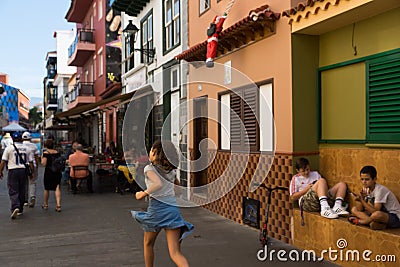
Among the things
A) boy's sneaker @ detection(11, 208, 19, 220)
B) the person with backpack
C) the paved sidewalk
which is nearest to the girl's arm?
the paved sidewalk

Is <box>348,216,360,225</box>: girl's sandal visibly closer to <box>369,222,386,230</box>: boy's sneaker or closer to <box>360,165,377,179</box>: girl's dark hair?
<box>369,222,386,230</box>: boy's sneaker

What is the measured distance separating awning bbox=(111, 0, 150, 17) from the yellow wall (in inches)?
361

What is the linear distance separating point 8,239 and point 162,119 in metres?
6.80

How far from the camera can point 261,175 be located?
7.60m

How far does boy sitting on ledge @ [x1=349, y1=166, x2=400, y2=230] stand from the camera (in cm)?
512

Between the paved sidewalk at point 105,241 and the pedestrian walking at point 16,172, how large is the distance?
34 cm

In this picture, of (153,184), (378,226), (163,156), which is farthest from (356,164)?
(153,184)

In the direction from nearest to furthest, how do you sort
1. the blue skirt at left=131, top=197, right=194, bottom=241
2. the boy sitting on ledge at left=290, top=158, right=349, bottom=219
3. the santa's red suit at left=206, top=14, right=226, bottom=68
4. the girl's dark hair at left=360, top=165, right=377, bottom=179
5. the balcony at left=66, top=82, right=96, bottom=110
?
1. the blue skirt at left=131, top=197, right=194, bottom=241
2. the girl's dark hair at left=360, top=165, right=377, bottom=179
3. the boy sitting on ledge at left=290, top=158, right=349, bottom=219
4. the santa's red suit at left=206, top=14, right=226, bottom=68
5. the balcony at left=66, top=82, right=96, bottom=110

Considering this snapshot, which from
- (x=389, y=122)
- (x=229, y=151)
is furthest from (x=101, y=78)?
(x=389, y=122)

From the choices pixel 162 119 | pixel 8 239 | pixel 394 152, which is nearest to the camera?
pixel 394 152

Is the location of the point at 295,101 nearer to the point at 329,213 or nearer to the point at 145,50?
the point at 329,213

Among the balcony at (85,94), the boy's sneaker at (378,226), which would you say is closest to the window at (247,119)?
the boy's sneaker at (378,226)

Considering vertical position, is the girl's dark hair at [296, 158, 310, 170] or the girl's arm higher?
the girl's dark hair at [296, 158, 310, 170]

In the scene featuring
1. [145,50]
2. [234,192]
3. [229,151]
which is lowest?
[234,192]
